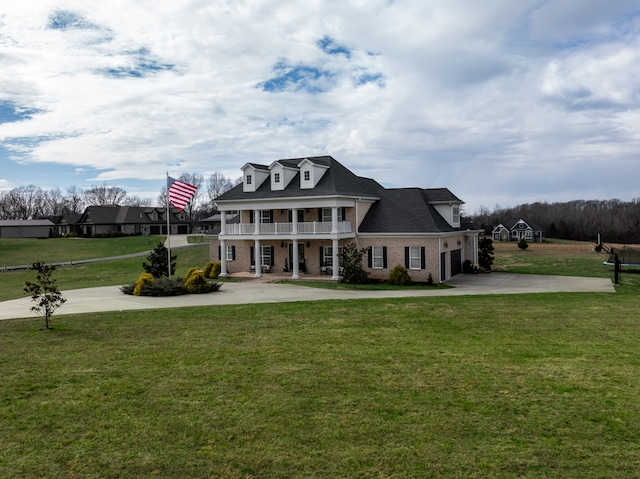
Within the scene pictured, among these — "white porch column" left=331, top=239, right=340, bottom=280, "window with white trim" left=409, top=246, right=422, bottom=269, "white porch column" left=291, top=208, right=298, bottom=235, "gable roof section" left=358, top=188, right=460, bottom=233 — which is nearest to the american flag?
"white porch column" left=291, top=208, right=298, bottom=235

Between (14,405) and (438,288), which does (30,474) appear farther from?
(438,288)

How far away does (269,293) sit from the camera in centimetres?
2802

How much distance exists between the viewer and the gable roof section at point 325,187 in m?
35.2

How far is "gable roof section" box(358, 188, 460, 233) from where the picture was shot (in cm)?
3403

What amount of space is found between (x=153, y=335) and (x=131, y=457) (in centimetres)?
891

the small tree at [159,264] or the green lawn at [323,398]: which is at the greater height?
the small tree at [159,264]

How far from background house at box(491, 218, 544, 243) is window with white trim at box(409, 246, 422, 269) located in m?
60.2

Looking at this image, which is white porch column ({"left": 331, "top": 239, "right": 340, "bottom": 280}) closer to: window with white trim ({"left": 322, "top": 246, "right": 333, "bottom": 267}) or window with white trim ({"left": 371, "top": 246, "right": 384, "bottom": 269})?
window with white trim ({"left": 322, "top": 246, "right": 333, "bottom": 267})

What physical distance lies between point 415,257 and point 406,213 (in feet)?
11.1

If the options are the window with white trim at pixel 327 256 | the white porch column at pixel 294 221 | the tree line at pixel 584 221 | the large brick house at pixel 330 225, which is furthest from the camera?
the tree line at pixel 584 221

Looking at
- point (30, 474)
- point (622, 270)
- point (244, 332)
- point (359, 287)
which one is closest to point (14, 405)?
point (30, 474)

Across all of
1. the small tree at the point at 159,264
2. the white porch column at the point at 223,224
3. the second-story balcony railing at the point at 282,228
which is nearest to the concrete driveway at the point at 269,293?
the small tree at the point at 159,264

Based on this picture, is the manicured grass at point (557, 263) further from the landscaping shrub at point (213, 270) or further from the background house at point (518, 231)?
the landscaping shrub at point (213, 270)

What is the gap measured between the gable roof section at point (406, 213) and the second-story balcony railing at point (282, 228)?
1.84m
